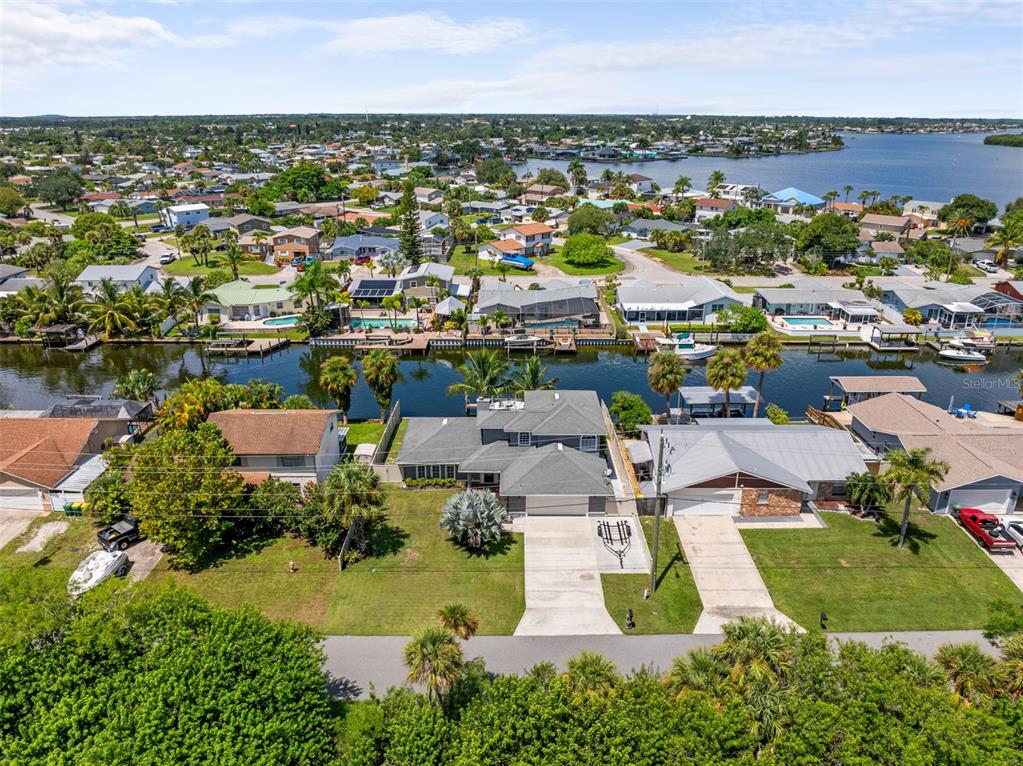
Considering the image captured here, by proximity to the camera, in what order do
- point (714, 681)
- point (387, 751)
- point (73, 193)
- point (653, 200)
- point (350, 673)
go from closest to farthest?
1. point (387, 751)
2. point (714, 681)
3. point (350, 673)
4. point (73, 193)
5. point (653, 200)

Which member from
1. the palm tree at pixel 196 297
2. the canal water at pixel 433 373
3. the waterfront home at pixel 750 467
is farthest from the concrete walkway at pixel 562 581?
the palm tree at pixel 196 297

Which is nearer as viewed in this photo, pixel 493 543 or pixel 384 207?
pixel 493 543

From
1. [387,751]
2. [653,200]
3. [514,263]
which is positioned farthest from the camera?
[653,200]

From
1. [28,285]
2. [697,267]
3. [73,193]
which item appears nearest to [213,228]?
[28,285]

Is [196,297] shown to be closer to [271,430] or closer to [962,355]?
[271,430]

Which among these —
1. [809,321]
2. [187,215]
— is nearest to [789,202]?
[809,321]

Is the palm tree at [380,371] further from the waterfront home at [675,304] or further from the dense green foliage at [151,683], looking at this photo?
the waterfront home at [675,304]

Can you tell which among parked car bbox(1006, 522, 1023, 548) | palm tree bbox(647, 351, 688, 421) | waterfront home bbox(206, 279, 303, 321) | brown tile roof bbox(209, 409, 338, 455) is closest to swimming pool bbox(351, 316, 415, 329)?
waterfront home bbox(206, 279, 303, 321)

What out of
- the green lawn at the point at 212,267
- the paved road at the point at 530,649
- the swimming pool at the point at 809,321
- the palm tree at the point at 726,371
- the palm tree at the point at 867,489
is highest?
the palm tree at the point at 726,371

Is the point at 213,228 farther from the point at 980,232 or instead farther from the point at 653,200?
the point at 980,232
